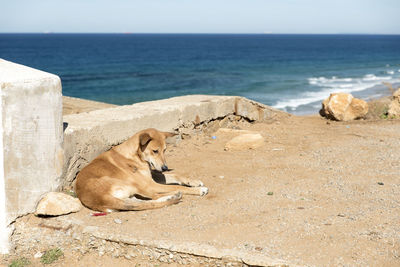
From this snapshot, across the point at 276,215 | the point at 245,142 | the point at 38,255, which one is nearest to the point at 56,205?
the point at 38,255

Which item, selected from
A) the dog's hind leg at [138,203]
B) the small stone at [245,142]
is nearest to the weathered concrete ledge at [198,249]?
the dog's hind leg at [138,203]

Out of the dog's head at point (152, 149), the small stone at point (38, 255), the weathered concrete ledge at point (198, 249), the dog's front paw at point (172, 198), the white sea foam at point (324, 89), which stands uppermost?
the dog's head at point (152, 149)

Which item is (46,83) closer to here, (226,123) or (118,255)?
(118,255)

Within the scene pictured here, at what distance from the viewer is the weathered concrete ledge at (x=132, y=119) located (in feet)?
20.9

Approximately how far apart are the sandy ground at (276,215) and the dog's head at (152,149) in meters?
0.64

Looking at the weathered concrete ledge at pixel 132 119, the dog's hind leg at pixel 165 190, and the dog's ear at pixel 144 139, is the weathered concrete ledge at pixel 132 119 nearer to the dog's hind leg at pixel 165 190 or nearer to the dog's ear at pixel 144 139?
the dog's ear at pixel 144 139

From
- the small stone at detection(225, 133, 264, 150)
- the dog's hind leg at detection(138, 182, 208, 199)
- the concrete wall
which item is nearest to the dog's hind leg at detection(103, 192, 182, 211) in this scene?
the dog's hind leg at detection(138, 182, 208, 199)

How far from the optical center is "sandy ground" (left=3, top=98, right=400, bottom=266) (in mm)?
4641

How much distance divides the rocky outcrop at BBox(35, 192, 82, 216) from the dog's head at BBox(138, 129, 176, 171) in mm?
1113

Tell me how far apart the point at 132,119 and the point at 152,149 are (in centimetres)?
163

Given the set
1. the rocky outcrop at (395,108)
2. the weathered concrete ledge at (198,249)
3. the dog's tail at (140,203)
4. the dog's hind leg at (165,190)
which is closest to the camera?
the weathered concrete ledge at (198,249)

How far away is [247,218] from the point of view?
5.35 m

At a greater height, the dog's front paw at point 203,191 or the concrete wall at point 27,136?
the concrete wall at point 27,136

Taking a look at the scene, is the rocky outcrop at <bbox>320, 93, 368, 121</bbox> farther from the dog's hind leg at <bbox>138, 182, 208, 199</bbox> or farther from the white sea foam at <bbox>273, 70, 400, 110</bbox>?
the white sea foam at <bbox>273, 70, 400, 110</bbox>
